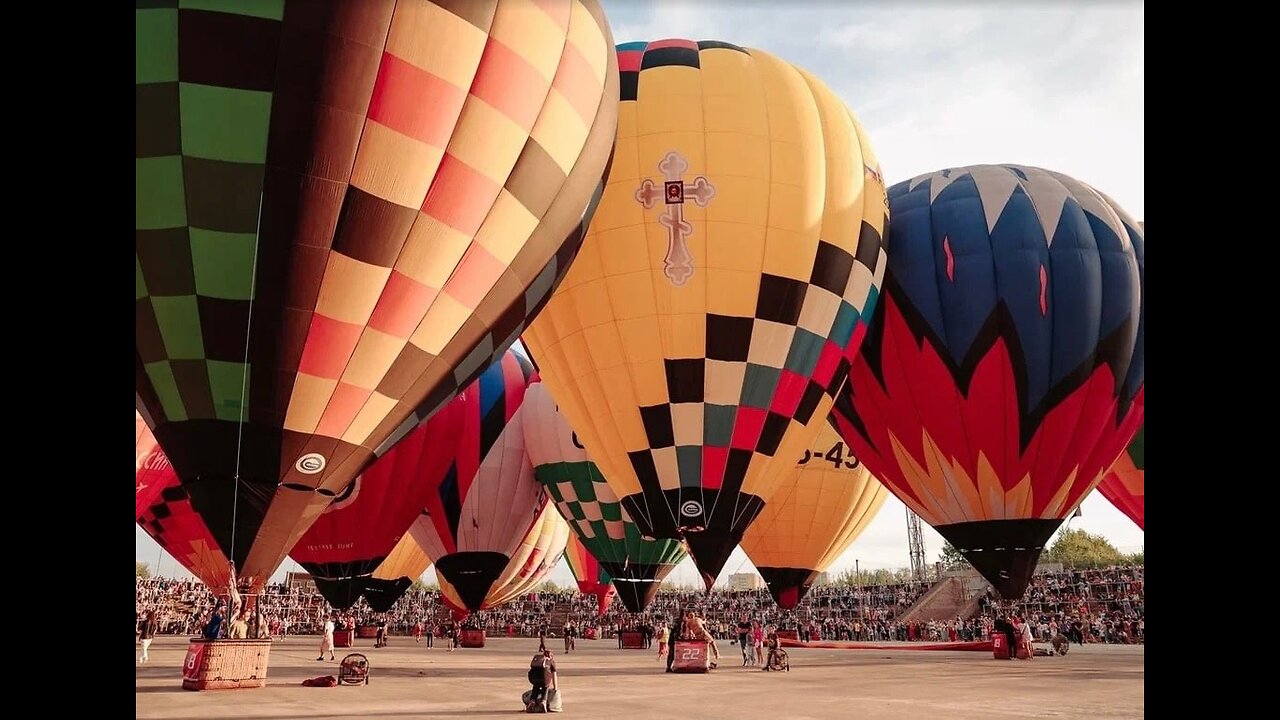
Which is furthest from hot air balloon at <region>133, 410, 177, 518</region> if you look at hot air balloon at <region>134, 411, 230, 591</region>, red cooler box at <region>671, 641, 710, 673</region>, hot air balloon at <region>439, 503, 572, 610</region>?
red cooler box at <region>671, 641, 710, 673</region>


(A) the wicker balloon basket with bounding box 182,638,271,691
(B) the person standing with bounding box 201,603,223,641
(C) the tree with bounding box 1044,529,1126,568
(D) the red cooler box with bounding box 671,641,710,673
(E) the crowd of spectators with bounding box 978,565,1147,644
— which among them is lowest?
(C) the tree with bounding box 1044,529,1126,568

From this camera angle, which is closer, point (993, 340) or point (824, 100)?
point (824, 100)

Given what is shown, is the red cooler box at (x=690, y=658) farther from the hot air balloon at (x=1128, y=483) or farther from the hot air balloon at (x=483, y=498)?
the hot air balloon at (x=1128, y=483)

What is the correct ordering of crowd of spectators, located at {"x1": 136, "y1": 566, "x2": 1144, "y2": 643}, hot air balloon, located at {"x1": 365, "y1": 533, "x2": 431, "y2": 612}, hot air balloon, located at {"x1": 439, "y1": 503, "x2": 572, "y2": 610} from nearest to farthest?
hot air balloon, located at {"x1": 365, "y1": 533, "x2": 431, "y2": 612} → hot air balloon, located at {"x1": 439, "y1": 503, "x2": 572, "y2": 610} → crowd of spectators, located at {"x1": 136, "y1": 566, "x2": 1144, "y2": 643}

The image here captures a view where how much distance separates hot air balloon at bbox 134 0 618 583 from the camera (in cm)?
745

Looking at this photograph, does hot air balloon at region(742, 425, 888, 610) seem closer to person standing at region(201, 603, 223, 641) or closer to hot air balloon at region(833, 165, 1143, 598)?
hot air balloon at region(833, 165, 1143, 598)

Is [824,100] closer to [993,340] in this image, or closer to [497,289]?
[993,340]

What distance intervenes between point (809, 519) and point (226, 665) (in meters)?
13.4

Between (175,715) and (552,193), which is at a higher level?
(552,193)

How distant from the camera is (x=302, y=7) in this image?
24.7 feet

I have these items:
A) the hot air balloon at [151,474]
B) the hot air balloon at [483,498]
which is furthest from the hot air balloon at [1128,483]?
the hot air balloon at [151,474]

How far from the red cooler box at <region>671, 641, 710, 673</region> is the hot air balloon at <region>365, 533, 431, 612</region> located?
36.5 feet

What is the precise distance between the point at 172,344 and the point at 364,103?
2.46 metres
